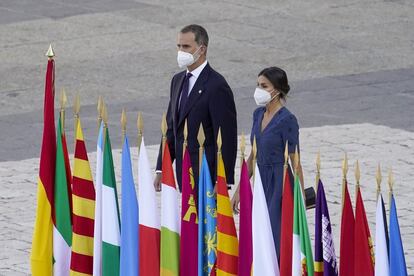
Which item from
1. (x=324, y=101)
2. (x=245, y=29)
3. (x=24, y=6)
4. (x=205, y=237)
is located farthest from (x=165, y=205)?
(x=24, y=6)

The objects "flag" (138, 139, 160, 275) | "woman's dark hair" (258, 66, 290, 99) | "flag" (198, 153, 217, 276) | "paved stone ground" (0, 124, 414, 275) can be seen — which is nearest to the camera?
"flag" (198, 153, 217, 276)

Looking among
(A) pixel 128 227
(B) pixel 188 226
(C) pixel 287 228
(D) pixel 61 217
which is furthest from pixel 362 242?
(D) pixel 61 217

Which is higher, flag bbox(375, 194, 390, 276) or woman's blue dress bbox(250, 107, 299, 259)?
woman's blue dress bbox(250, 107, 299, 259)

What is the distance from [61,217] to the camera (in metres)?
8.80

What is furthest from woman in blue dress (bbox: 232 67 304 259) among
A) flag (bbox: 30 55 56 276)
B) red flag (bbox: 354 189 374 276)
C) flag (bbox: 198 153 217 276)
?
red flag (bbox: 354 189 374 276)

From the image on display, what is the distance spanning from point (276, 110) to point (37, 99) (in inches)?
311

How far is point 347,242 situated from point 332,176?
5.35m

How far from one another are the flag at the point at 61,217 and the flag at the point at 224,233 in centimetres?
123

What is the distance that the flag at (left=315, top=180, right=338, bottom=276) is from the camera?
779cm

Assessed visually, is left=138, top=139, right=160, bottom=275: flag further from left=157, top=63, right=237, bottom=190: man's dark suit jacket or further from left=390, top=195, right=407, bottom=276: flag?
left=390, top=195, right=407, bottom=276: flag

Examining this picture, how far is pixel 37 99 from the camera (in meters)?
16.7

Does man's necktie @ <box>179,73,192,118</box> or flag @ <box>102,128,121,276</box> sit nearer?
flag @ <box>102,128,121,276</box>

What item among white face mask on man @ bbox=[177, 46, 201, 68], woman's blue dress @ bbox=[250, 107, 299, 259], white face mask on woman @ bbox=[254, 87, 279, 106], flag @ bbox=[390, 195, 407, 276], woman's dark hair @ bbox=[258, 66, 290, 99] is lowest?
flag @ bbox=[390, 195, 407, 276]

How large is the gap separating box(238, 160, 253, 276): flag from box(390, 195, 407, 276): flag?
3.14 feet
